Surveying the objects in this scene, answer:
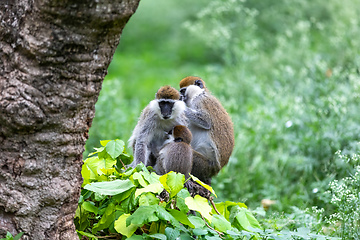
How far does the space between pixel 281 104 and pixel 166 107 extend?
12.9 ft

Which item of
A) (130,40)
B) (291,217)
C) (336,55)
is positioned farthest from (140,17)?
(291,217)

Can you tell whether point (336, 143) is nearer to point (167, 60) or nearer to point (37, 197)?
point (37, 197)

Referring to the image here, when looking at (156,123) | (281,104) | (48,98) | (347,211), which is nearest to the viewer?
(48,98)

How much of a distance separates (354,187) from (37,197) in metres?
3.12

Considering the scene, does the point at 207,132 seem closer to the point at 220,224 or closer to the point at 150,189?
the point at 220,224

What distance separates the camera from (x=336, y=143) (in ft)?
22.0

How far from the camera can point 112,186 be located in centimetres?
355

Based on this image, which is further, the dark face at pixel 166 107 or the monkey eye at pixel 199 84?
the monkey eye at pixel 199 84

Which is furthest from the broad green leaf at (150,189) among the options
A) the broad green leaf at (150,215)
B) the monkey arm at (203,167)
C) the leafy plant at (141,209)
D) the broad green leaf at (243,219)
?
the monkey arm at (203,167)

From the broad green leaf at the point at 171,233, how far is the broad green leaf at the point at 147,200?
22 centimetres

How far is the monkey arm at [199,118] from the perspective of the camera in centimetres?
540

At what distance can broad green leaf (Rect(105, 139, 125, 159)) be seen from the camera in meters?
3.91

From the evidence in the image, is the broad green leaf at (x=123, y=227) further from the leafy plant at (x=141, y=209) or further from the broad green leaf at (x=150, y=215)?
the broad green leaf at (x=150, y=215)

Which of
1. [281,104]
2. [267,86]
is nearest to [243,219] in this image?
[281,104]
